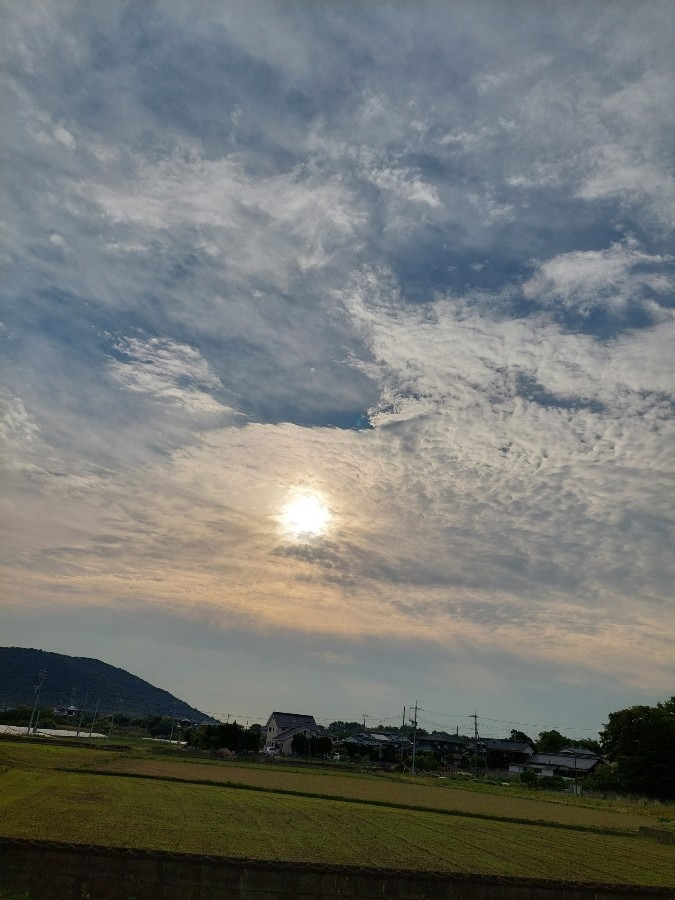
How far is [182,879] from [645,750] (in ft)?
263

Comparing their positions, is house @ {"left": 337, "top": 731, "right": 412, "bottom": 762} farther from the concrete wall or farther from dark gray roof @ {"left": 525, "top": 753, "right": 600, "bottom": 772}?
the concrete wall

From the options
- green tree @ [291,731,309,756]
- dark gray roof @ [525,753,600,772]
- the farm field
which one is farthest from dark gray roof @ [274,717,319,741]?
the farm field

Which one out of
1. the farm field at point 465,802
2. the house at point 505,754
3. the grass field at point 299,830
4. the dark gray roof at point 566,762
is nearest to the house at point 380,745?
the house at point 505,754

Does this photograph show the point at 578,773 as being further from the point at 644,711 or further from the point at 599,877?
the point at 599,877

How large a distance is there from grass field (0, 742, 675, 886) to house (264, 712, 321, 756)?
94377 mm

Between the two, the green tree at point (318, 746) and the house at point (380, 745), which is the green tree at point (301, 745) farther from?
the house at point (380, 745)

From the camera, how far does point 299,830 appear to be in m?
28.4

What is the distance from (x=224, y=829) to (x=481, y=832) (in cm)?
1557

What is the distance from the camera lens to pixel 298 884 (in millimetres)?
18156

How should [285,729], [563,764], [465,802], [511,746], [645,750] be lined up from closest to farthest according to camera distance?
[465,802], [645,750], [563,764], [511,746], [285,729]

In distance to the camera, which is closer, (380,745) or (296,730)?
(296,730)

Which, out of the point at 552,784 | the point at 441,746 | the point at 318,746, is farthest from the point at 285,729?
the point at 552,784

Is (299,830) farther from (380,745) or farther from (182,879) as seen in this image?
(380,745)

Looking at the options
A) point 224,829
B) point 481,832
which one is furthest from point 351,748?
point 224,829
